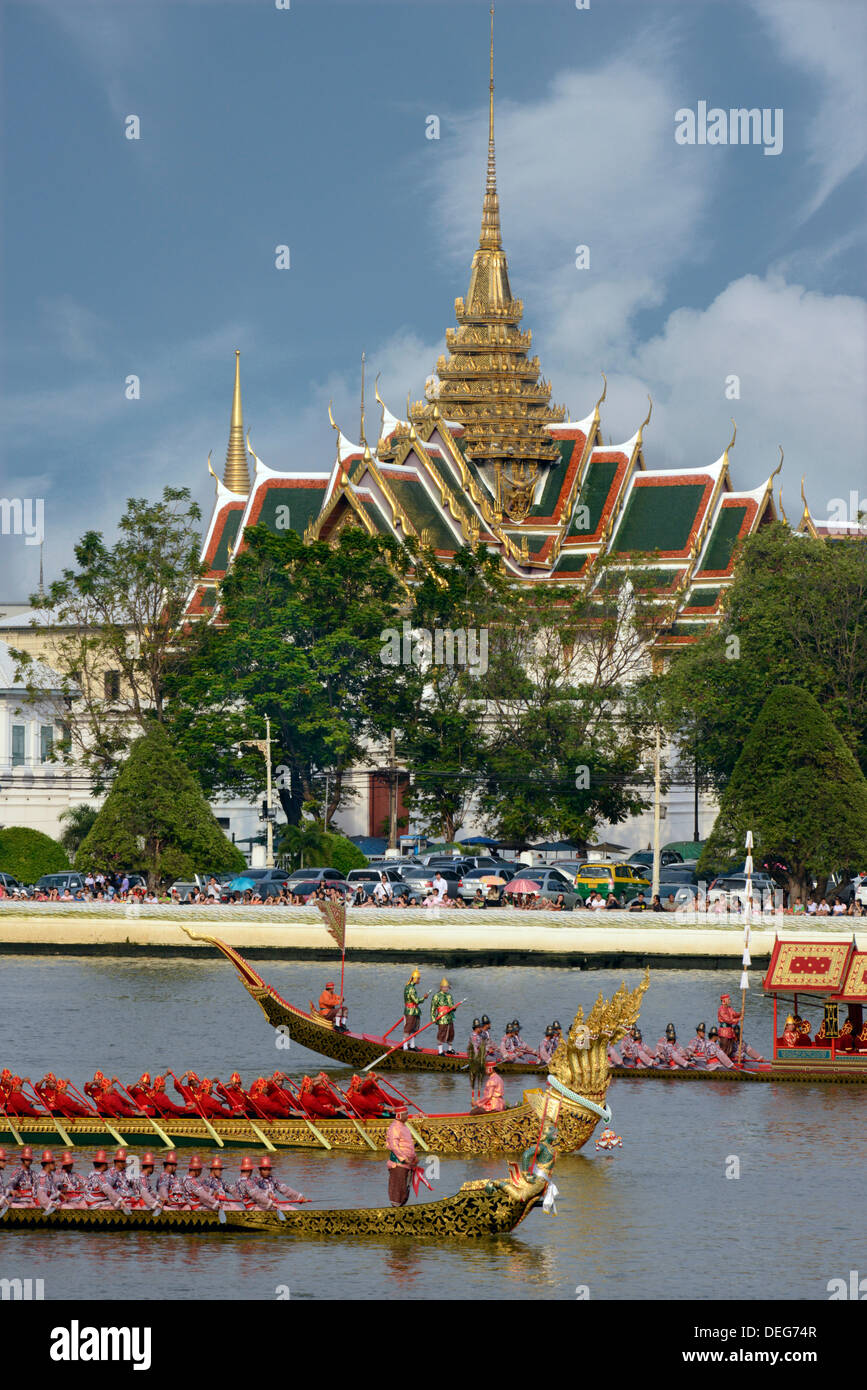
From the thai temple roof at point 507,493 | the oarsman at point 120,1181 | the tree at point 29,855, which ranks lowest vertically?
the oarsman at point 120,1181

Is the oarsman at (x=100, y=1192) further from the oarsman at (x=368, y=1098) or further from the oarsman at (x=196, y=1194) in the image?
the oarsman at (x=368, y=1098)

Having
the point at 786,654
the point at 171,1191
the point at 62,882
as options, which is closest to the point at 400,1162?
the point at 171,1191

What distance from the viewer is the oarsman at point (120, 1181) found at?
81.0ft

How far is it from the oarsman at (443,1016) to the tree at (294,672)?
27237 mm

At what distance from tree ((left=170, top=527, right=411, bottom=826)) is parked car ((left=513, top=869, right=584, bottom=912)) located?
823cm

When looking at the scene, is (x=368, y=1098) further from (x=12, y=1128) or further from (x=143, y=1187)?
(x=143, y=1187)

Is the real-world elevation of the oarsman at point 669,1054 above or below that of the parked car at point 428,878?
below

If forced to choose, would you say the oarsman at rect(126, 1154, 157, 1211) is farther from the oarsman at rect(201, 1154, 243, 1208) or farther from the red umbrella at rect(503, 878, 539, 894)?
the red umbrella at rect(503, 878, 539, 894)

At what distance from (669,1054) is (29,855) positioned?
113 feet

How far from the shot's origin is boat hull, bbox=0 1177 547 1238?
23.9 meters

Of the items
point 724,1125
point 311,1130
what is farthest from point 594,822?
point 311,1130

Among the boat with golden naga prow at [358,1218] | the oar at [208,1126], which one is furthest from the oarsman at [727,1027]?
the boat with golden naga prow at [358,1218]

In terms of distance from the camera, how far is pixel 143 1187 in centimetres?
2480
